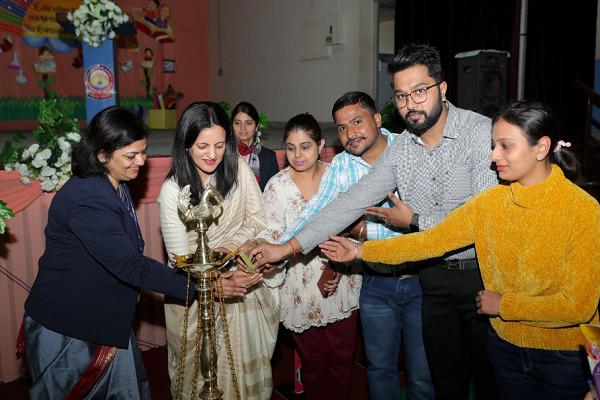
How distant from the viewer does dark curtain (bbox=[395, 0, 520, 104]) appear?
246 inches

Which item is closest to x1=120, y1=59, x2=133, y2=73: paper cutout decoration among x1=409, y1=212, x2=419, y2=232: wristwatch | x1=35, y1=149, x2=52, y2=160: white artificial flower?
x1=35, y1=149, x2=52, y2=160: white artificial flower

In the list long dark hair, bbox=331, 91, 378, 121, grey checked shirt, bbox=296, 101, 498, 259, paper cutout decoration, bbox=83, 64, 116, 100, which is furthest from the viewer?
paper cutout decoration, bbox=83, 64, 116, 100

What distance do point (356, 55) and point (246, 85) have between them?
10.4ft

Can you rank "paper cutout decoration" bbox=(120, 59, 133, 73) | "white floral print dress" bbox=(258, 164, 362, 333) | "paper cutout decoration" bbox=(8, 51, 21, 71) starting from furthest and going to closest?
"paper cutout decoration" bbox=(120, 59, 133, 73), "paper cutout decoration" bbox=(8, 51, 21, 71), "white floral print dress" bbox=(258, 164, 362, 333)

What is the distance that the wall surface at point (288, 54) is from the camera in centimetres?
715

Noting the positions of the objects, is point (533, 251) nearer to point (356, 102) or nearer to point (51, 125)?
point (356, 102)

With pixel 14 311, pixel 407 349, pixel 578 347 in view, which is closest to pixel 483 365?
pixel 407 349

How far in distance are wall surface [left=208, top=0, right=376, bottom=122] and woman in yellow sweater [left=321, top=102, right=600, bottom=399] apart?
5.62 m

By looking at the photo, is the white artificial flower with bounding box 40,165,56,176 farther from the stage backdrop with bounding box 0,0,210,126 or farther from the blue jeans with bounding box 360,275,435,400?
the stage backdrop with bounding box 0,0,210,126

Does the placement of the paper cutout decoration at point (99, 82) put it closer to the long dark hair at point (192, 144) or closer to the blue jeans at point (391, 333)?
the long dark hair at point (192, 144)

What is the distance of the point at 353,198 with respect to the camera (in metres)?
2.10

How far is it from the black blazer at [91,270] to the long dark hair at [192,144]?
32 cm

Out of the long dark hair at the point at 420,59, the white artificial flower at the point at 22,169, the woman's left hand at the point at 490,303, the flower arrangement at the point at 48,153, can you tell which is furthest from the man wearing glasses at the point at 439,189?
the white artificial flower at the point at 22,169

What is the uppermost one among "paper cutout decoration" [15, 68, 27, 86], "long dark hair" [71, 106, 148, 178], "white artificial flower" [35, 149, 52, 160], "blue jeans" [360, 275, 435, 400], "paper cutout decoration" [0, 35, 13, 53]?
"paper cutout decoration" [0, 35, 13, 53]
